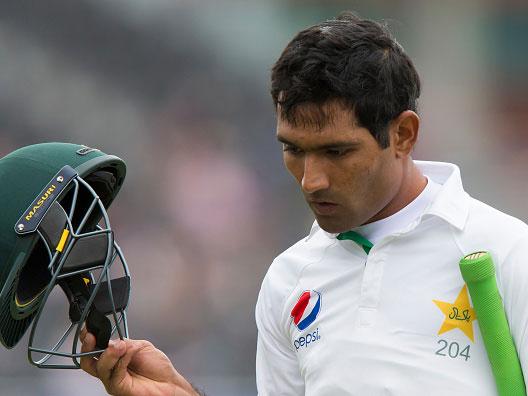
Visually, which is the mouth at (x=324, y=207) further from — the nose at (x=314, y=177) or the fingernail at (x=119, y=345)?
the fingernail at (x=119, y=345)

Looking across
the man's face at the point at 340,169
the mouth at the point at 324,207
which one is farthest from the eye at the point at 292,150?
the mouth at the point at 324,207

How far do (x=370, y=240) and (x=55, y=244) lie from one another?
0.66 metres

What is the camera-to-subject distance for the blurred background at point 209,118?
5059mm

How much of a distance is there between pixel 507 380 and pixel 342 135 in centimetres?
58

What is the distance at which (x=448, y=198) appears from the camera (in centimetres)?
206

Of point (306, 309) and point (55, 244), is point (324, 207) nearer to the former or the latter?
point (306, 309)

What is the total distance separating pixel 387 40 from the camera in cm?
210

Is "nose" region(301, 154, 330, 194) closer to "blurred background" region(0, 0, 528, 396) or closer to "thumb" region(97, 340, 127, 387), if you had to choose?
"thumb" region(97, 340, 127, 387)

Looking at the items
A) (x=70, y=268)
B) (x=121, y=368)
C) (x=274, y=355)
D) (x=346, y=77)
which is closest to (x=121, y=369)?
(x=121, y=368)

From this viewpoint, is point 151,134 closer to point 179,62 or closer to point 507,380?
point 179,62

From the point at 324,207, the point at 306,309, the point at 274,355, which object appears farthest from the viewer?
the point at 274,355

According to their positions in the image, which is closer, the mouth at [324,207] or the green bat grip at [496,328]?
the green bat grip at [496,328]

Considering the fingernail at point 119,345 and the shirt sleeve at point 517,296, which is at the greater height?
the shirt sleeve at point 517,296

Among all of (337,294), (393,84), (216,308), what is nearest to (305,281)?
(337,294)
